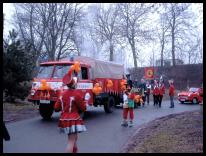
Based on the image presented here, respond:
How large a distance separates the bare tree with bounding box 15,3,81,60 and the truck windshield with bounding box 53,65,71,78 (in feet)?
92.0

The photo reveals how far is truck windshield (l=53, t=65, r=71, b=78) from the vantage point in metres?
17.3

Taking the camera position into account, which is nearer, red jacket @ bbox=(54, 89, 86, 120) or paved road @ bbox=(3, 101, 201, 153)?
red jacket @ bbox=(54, 89, 86, 120)

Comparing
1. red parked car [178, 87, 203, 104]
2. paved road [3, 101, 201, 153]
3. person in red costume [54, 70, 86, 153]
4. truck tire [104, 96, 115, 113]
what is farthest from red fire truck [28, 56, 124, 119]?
red parked car [178, 87, 203, 104]

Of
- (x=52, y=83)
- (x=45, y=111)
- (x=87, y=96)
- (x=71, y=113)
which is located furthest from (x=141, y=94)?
(x=71, y=113)

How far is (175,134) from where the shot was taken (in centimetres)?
1222

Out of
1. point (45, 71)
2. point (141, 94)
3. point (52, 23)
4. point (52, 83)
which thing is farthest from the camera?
point (52, 23)

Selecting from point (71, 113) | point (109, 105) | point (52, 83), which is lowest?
point (109, 105)

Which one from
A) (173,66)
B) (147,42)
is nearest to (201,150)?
(147,42)

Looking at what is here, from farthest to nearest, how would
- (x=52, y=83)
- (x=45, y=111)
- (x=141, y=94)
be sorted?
(x=141, y=94) → (x=45, y=111) → (x=52, y=83)

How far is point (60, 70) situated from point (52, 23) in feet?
96.7

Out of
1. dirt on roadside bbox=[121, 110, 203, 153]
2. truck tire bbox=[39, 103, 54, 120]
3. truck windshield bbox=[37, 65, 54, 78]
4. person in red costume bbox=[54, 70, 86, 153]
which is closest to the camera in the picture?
person in red costume bbox=[54, 70, 86, 153]

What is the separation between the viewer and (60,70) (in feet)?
57.2

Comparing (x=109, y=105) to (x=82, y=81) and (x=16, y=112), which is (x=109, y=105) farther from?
(x=16, y=112)

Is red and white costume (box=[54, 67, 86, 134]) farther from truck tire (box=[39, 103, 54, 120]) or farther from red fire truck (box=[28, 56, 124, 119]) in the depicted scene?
truck tire (box=[39, 103, 54, 120])
